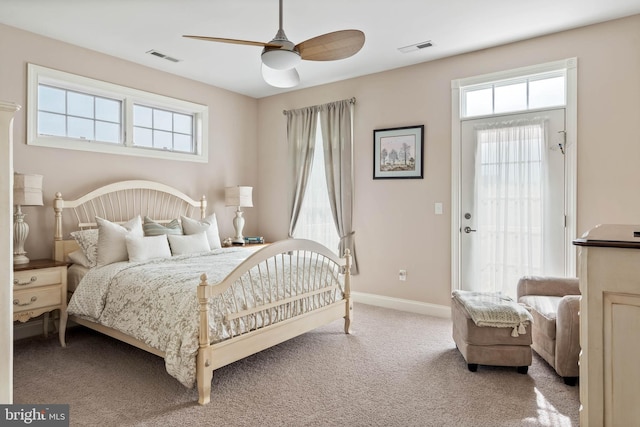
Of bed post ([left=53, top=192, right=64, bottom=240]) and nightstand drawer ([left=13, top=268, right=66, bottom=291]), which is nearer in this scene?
nightstand drawer ([left=13, top=268, right=66, bottom=291])

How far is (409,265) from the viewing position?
173 inches

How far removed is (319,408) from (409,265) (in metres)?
2.39

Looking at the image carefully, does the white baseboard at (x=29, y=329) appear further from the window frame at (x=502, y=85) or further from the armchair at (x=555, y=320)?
the window frame at (x=502, y=85)

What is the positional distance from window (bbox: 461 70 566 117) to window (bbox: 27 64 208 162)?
3.19 meters

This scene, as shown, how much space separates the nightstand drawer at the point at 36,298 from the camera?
3.00 meters

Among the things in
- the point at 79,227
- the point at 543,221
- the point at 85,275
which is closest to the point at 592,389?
the point at 543,221

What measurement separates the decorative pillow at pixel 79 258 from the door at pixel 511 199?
3.56 m

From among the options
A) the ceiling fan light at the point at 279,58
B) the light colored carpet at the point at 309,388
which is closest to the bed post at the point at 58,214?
the light colored carpet at the point at 309,388

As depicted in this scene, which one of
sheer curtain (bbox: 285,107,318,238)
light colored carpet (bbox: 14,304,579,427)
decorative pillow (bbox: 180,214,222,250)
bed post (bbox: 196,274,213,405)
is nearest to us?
light colored carpet (bbox: 14,304,579,427)

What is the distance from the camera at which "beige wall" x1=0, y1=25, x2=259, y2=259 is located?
345 cm

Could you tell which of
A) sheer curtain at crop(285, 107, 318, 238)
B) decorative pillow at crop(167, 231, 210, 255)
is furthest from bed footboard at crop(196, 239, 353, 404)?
sheer curtain at crop(285, 107, 318, 238)

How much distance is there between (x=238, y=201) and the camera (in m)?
4.93

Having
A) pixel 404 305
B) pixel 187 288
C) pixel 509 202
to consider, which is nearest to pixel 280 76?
pixel 187 288

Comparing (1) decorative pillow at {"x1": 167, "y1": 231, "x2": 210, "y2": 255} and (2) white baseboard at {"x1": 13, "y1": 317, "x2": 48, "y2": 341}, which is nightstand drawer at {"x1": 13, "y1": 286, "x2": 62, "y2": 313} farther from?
(1) decorative pillow at {"x1": 167, "y1": 231, "x2": 210, "y2": 255}
